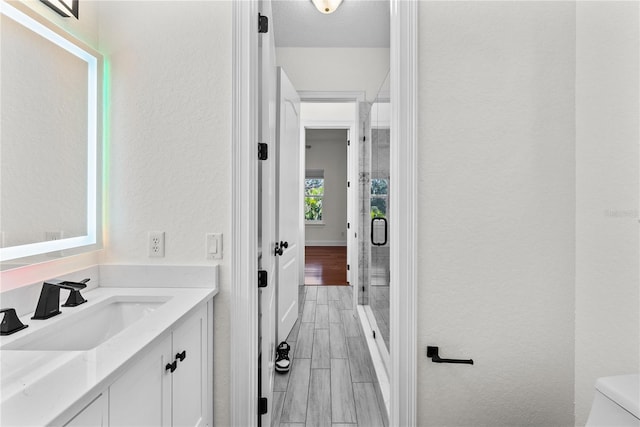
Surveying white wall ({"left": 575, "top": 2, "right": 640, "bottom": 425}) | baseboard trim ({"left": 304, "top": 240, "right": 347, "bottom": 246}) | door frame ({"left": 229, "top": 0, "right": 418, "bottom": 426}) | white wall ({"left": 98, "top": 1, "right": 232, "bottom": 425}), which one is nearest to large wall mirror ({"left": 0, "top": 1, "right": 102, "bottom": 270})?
white wall ({"left": 98, "top": 1, "right": 232, "bottom": 425})

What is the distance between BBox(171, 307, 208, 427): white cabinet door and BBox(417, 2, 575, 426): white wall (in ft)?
3.09

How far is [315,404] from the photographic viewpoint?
208 centimetres

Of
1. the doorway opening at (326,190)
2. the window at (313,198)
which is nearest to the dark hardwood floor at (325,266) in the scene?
the doorway opening at (326,190)

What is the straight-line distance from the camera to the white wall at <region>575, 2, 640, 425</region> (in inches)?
50.0

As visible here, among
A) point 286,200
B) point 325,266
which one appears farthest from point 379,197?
point 325,266

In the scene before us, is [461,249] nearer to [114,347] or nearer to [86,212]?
[114,347]

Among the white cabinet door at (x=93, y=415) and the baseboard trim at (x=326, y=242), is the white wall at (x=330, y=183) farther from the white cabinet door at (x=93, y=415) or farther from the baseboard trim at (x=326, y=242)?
the white cabinet door at (x=93, y=415)

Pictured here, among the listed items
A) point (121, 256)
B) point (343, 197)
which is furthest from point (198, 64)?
point (343, 197)

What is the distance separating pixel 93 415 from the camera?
2.55 ft

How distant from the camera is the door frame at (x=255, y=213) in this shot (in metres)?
1.48

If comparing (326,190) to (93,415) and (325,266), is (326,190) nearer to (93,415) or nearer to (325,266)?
(325,266)

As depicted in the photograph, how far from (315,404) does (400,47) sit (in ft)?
6.57

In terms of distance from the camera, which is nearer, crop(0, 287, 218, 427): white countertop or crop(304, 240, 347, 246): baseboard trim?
crop(0, 287, 218, 427): white countertop

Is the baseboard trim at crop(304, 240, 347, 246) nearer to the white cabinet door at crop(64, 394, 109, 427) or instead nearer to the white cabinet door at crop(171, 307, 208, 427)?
the white cabinet door at crop(171, 307, 208, 427)
